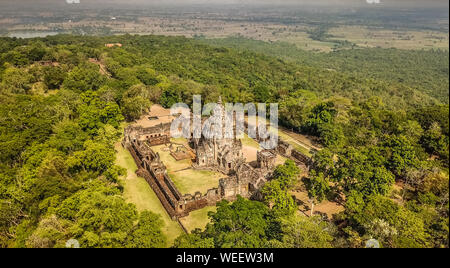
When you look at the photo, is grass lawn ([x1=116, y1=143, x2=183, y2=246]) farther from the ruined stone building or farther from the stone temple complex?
the ruined stone building

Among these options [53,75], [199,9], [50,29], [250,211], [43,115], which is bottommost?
[250,211]

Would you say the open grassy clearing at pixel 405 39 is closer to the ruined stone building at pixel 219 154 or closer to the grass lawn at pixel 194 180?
the ruined stone building at pixel 219 154

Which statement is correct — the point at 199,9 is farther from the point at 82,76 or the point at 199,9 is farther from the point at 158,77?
the point at 82,76

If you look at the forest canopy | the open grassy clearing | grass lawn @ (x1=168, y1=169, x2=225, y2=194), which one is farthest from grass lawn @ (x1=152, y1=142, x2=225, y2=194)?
the open grassy clearing

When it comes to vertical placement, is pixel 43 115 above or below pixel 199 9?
below

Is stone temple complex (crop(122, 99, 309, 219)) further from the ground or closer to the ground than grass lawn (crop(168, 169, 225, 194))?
further from the ground

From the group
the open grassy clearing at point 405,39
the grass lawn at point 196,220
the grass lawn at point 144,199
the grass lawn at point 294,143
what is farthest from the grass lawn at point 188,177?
the open grassy clearing at point 405,39

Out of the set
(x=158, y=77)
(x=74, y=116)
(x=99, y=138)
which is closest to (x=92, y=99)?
(x=74, y=116)
